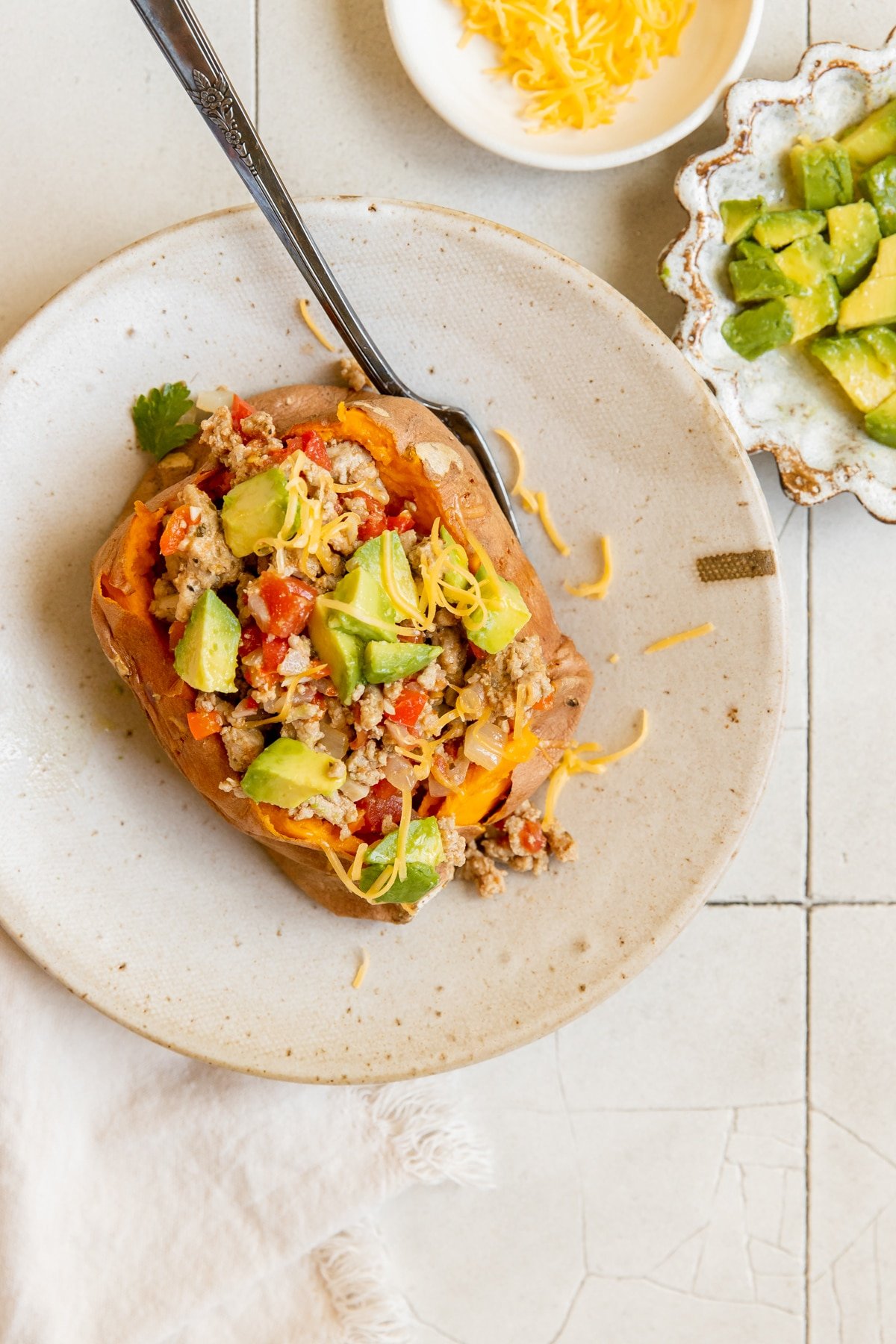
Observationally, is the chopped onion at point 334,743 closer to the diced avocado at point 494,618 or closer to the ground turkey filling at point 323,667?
the ground turkey filling at point 323,667

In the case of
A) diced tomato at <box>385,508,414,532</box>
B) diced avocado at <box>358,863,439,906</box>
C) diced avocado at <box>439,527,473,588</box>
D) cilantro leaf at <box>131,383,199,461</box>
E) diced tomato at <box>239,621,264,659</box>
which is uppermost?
cilantro leaf at <box>131,383,199,461</box>

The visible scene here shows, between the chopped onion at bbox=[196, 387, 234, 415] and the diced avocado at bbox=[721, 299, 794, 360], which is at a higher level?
the chopped onion at bbox=[196, 387, 234, 415]

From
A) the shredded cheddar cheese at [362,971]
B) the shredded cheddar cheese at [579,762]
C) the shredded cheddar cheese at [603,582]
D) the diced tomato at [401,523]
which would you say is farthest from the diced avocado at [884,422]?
the shredded cheddar cheese at [362,971]

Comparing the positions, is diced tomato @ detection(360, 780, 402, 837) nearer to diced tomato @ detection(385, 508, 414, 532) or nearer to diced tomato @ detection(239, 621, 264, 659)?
diced tomato @ detection(239, 621, 264, 659)

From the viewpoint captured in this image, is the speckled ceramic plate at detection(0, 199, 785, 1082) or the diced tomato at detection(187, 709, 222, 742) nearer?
the diced tomato at detection(187, 709, 222, 742)

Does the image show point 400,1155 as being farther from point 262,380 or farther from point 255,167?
point 255,167

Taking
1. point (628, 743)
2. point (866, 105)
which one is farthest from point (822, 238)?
point (628, 743)

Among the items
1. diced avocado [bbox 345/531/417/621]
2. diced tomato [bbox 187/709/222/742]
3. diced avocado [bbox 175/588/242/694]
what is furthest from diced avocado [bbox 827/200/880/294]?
diced tomato [bbox 187/709/222/742]
